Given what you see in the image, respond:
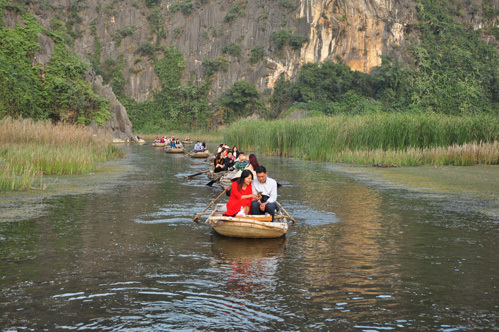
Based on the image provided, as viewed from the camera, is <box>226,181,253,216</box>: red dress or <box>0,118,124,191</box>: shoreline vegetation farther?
<box>0,118,124,191</box>: shoreline vegetation

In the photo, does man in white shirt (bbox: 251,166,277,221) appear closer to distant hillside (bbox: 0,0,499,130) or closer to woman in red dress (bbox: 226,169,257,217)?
woman in red dress (bbox: 226,169,257,217)

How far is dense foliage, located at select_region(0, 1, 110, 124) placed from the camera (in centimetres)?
4728

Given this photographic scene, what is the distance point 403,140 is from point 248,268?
22746 millimetres

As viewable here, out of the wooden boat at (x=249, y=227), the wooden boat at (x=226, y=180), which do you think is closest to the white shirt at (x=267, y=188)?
the wooden boat at (x=249, y=227)

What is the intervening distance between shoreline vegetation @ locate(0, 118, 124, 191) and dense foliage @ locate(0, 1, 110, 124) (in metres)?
19.3

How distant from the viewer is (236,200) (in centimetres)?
1137

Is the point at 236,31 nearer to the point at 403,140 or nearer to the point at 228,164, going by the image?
the point at 403,140

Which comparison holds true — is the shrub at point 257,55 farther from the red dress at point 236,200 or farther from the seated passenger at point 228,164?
the red dress at point 236,200

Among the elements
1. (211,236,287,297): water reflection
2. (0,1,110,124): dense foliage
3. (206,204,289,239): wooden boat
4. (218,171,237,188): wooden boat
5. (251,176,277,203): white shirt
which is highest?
(0,1,110,124): dense foliage

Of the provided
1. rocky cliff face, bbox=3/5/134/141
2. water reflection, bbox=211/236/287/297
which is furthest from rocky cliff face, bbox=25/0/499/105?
water reflection, bbox=211/236/287/297

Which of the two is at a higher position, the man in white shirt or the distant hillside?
the distant hillside

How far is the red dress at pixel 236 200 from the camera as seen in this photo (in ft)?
37.1

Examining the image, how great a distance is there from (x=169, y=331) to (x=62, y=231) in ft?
19.8

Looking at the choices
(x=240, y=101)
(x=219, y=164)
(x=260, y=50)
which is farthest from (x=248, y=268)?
(x=260, y=50)
